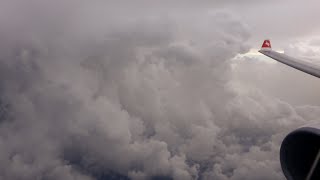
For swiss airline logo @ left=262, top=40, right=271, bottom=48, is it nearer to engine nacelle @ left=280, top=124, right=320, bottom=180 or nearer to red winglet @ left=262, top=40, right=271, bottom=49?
red winglet @ left=262, top=40, right=271, bottom=49

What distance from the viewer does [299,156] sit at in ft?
58.3

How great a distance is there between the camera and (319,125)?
1620cm

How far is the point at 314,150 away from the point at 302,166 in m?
1.09

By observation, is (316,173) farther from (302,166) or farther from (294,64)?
(294,64)

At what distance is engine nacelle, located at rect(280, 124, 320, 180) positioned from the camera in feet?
56.5

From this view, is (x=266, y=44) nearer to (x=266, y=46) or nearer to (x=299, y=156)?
(x=266, y=46)

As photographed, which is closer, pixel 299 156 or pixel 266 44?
pixel 299 156

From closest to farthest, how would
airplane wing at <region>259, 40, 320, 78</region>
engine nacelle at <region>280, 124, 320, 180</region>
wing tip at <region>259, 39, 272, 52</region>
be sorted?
engine nacelle at <region>280, 124, 320, 180</region> < airplane wing at <region>259, 40, 320, 78</region> < wing tip at <region>259, 39, 272, 52</region>

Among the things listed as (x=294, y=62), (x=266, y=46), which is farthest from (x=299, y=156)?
(x=266, y=46)

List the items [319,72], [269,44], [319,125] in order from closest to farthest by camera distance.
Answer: [319,125]
[319,72]
[269,44]

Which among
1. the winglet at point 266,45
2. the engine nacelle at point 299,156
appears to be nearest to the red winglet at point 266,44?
the winglet at point 266,45

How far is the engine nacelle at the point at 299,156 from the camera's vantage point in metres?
17.2

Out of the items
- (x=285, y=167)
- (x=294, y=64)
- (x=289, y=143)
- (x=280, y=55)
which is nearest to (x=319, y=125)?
(x=289, y=143)

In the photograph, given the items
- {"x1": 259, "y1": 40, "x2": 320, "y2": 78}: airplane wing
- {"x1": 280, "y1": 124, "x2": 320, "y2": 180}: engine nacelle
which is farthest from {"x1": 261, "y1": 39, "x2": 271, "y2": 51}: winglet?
{"x1": 280, "y1": 124, "x2": 320, "y2": 180}: engine nacelle
